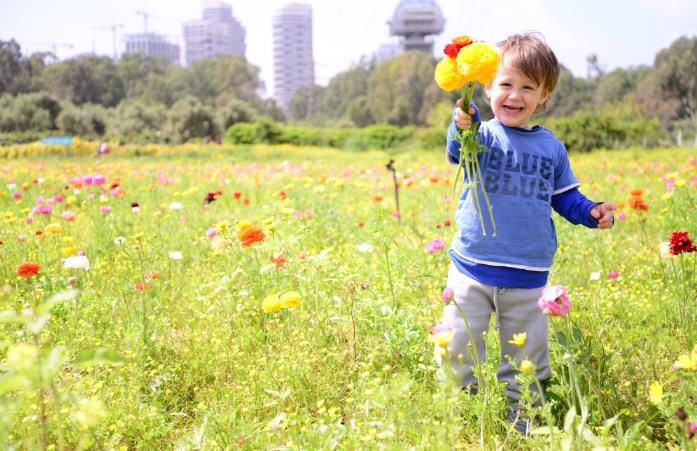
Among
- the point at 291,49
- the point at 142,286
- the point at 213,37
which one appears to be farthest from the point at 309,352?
the point at 213,37

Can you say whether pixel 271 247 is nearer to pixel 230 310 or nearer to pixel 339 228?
pixel 230 310

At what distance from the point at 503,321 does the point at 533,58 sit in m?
0.93

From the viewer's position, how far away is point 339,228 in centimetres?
484

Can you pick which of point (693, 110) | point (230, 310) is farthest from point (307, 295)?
point (693, 110)

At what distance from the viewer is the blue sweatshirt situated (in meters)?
1.98

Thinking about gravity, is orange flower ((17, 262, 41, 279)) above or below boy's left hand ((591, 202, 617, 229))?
below

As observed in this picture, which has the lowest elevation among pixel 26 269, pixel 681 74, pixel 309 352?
pixel 309 352

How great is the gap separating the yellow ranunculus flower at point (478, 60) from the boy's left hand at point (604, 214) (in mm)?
727

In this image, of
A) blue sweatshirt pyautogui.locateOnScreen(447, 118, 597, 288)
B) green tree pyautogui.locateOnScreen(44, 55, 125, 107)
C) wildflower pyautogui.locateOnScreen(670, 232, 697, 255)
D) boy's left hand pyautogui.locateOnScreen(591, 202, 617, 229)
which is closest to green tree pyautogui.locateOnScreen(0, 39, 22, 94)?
green tree pyautogui.locateOnScreen(44, 55, 125, 107)

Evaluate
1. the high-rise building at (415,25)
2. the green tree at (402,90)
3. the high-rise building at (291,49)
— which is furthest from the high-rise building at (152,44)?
the green tree at (402,90)

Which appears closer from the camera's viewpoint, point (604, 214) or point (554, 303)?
point (554, 303)

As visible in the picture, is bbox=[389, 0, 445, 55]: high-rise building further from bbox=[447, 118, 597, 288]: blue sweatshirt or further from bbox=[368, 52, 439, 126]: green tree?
bbox=[447, 118, 597, 288]: blue sweatshirt

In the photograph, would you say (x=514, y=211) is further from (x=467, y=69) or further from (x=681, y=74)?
(x=681, y=74)

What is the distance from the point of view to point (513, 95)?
198cm
